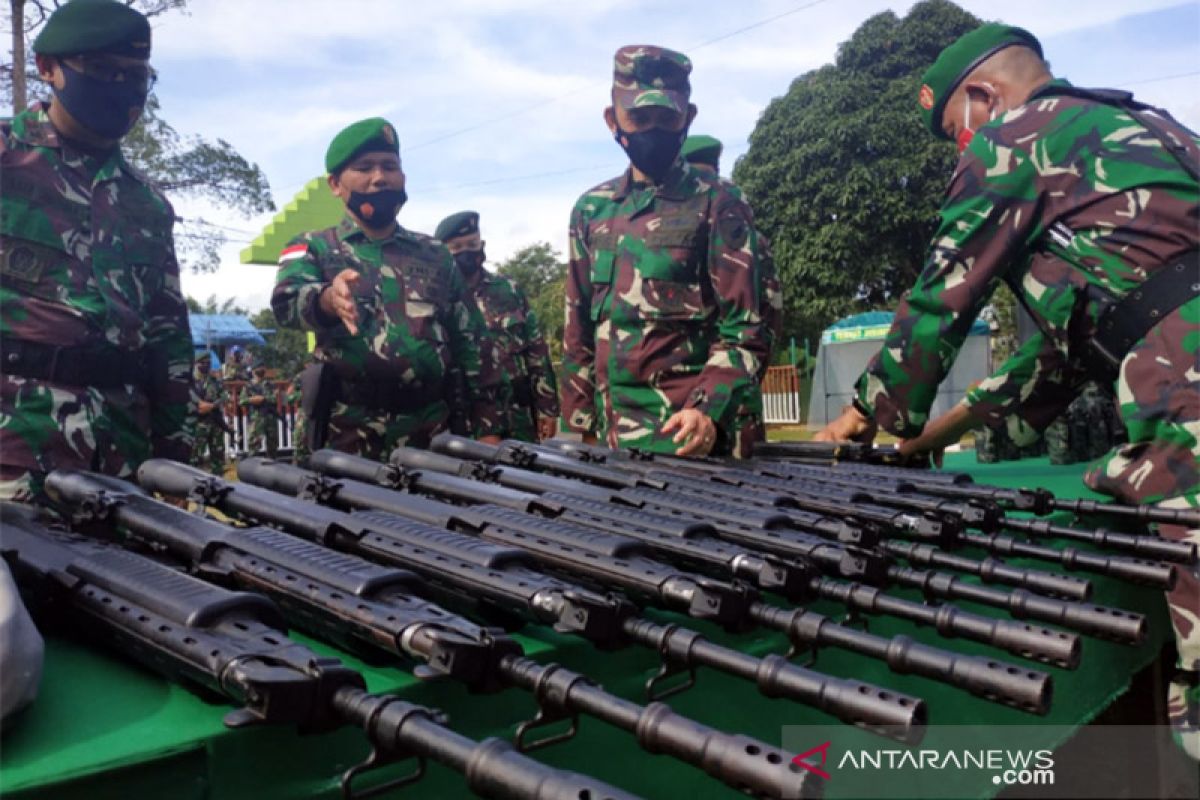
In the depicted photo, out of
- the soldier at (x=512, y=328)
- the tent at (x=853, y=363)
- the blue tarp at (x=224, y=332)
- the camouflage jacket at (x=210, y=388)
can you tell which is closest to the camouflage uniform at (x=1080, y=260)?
the soldier at (x=512, y=328)

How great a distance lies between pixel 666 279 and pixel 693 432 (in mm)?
782

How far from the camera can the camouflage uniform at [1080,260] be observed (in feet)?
6.77

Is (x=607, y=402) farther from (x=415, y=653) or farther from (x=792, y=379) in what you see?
(x=792, y=379)

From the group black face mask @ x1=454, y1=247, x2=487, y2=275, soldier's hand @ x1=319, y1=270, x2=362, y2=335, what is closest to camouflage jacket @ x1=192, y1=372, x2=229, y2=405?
black face mask @ x1=454, y1=247, x2=487, y2=275

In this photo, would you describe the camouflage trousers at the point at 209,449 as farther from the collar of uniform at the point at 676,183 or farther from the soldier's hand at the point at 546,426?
the collar of uniform at the point at 676,183

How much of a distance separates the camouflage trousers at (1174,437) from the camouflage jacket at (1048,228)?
16 cm

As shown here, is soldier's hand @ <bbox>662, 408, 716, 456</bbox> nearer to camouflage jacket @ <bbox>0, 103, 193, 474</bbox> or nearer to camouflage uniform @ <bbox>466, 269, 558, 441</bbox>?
camouflage jacket @ <bbox>0, 103, 193, 474</bbox>

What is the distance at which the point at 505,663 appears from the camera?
110cm

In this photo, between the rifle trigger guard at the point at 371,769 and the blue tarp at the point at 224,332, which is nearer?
the rifle trigger guard at the point at 371,769

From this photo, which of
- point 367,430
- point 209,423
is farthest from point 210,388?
point 367,430

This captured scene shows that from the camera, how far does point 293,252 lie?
11.9 feet

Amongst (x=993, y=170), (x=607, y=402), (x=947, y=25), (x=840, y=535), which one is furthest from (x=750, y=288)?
(x=947, y=25)

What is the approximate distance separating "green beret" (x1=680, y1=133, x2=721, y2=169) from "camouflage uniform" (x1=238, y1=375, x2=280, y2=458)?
948 cm

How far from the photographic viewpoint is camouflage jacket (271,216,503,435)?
3.51m
